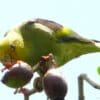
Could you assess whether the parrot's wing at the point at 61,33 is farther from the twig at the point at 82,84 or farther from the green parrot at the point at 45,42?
the twig at the point at 82,84

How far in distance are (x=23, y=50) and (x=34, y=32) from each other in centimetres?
36

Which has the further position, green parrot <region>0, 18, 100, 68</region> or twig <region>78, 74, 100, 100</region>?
green parrot <region>0, 18, 100, 68</region>

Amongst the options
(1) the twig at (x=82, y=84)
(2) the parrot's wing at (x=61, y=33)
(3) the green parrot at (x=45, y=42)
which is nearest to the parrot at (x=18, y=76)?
(1) the twig at (x=82, y=84)

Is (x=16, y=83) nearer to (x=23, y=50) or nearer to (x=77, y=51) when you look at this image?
(x=23, y=50)

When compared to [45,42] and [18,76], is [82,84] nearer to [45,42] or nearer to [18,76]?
[18,76]

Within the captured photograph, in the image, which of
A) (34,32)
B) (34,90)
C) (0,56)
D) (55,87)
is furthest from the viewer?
(34,32)

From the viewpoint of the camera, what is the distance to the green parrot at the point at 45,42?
2417 mm

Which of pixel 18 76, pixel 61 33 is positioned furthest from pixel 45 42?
pixel 18 76

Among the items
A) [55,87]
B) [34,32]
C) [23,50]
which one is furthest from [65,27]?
[55,87]

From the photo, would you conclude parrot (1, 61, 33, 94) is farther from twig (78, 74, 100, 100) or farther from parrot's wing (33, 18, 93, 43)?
parrot's wing (33, 18, 93, 43)

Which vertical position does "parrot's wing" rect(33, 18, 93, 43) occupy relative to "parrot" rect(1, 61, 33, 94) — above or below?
below

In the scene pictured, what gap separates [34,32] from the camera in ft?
9.02

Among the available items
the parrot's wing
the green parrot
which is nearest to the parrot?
the green parrot

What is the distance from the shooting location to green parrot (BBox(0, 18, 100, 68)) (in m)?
2.42
